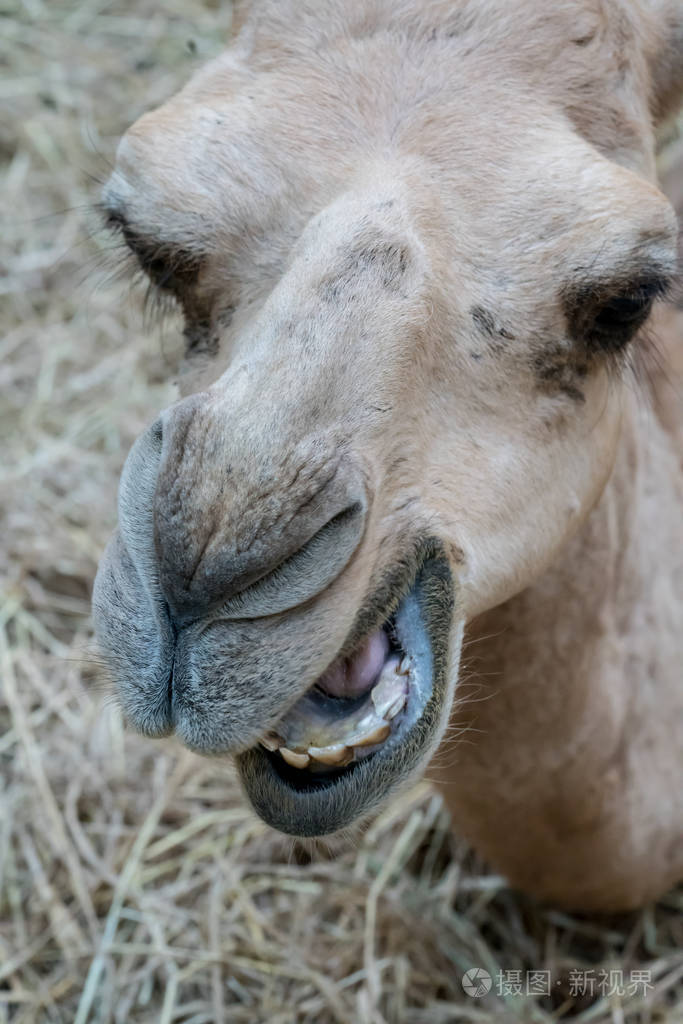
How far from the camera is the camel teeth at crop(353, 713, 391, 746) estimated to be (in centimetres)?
166

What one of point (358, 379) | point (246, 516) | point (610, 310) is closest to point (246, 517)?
point (246, 516)

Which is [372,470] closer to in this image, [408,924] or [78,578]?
[408,924]

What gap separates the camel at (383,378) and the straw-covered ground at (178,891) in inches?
19.8

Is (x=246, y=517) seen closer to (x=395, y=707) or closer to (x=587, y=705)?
(x=395, y=707)

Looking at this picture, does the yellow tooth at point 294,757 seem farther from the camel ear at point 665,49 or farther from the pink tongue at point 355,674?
the camel ear at point 665,49

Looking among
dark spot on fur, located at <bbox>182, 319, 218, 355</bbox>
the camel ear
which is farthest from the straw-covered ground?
the camel ear

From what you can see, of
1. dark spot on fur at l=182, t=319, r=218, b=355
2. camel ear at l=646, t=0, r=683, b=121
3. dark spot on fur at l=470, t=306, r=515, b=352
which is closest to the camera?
dark spot on fur at l=470, t=306, r=515, b=352

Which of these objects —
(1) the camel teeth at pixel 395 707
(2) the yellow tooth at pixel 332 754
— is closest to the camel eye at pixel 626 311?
(1) the camel teeth at pixel 395 707

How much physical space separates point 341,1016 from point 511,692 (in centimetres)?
108

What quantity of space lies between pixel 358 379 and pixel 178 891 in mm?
2082

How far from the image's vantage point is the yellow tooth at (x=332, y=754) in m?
1.66

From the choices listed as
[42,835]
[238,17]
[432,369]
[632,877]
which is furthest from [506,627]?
[42,835]

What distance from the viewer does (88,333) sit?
4.89 m

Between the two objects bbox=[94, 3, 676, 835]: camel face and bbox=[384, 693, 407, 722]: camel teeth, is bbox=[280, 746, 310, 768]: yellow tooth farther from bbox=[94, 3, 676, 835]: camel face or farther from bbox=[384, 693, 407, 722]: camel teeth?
bbox=[384, 693, 407, 722]: camel teeth
